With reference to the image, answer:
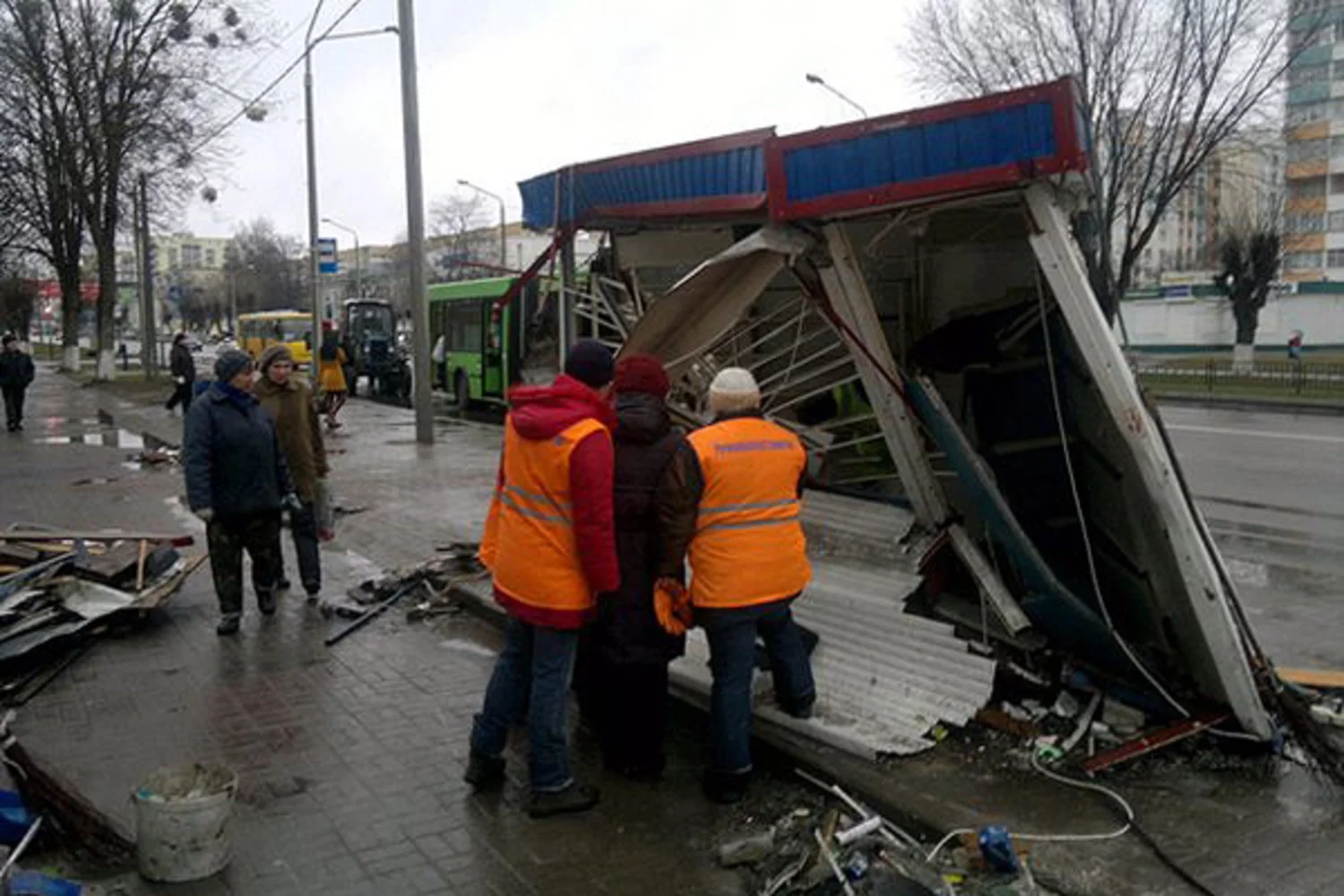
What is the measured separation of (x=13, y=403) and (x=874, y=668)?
19.9 meters

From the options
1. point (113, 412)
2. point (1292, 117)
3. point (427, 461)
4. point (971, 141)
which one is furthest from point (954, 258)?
point (1292, 117)

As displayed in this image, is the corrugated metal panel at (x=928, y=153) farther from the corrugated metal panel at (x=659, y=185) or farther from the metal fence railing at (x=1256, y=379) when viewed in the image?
the metal fence railing at (x=1256, y=379)

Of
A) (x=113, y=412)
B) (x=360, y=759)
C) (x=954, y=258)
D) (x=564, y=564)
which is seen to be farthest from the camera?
(x=113, y=412)

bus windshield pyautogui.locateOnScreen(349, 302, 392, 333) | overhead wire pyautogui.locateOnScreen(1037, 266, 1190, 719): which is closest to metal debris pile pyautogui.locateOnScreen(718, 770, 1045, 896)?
overhead wire pyautogui.locateOnScreen(1037, 266, 1190, 719)

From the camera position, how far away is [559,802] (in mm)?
4398

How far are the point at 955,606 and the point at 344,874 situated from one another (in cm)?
317

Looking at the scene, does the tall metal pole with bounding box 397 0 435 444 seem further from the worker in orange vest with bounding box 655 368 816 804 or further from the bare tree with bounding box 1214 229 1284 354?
the bare tree with bounding box 1214 229 1284 354

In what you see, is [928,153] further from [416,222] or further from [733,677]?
[416,222]

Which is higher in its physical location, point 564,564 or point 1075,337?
point 1075,337

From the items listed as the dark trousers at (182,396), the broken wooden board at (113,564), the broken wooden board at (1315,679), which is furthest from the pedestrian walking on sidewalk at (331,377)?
the broken wooden board at (1315,679)

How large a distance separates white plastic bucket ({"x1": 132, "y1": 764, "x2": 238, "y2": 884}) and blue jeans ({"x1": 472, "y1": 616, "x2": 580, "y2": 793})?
1.08m

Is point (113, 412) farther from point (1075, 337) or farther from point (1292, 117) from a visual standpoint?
point (1292, 117)

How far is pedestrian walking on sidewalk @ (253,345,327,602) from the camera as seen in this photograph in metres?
7.51

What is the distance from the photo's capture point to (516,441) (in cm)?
442
